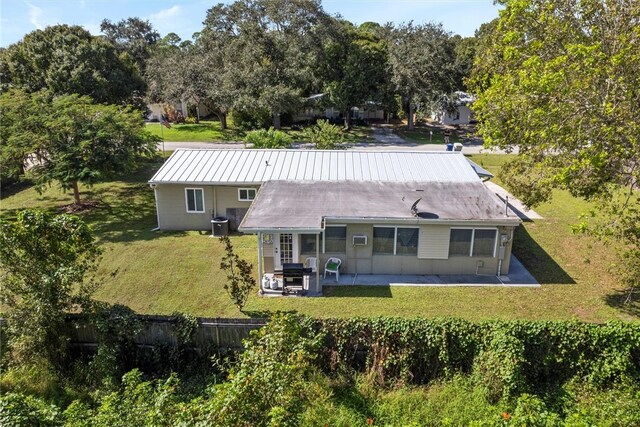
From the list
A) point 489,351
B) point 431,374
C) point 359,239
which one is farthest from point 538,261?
point 431,374

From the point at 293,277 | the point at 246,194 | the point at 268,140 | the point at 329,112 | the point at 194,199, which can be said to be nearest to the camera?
the point at 293,277

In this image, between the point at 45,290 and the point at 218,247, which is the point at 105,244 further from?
the point at 45,290

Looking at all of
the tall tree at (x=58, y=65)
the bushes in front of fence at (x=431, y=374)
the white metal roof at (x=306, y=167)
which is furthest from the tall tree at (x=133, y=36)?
the bushes in front of fence at (x=431, y=374)

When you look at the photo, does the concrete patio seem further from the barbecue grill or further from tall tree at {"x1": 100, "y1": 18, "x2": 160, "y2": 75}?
tall tree at {"x1": 100, "y1": 18, "x2": 160, "y2": 75}

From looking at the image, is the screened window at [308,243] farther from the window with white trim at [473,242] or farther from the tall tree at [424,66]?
the tall tree at [424,66]

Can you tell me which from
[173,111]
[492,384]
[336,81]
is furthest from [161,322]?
[173,111]

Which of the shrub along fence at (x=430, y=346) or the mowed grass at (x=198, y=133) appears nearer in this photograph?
the shrub along fence at (x=430, y=346)

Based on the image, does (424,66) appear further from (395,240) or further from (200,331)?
(200,331)
